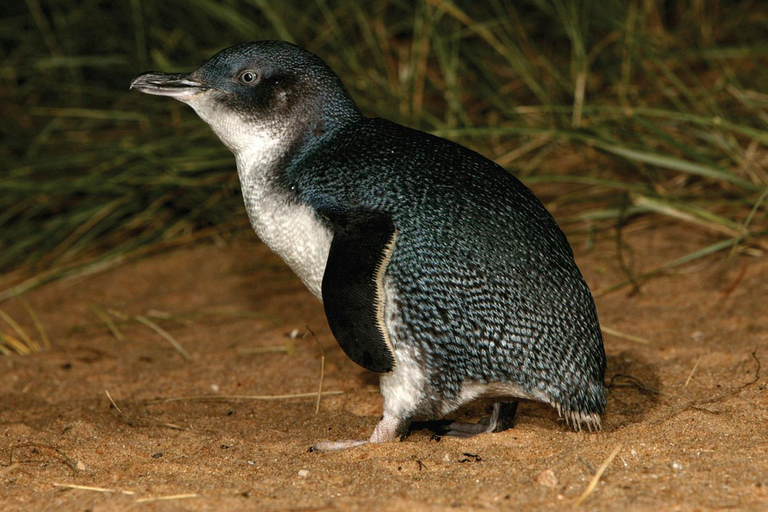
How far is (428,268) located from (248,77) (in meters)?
0.75

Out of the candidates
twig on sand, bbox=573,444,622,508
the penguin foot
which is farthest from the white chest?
twig on sand, bbox=573,444,622,508

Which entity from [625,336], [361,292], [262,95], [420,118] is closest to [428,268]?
[361,292]

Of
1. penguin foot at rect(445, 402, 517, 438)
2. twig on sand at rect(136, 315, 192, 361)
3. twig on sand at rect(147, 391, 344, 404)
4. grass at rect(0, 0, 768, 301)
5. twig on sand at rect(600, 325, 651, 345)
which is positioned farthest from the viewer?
grass at rect(0, 0, 768, 301)

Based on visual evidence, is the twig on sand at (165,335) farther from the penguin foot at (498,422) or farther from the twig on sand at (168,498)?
the twig on sand at (168,498)

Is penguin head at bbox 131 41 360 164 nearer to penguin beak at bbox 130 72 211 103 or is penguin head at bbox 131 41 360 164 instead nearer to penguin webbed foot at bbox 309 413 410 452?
penguin beak at bbox 130 72 211 103

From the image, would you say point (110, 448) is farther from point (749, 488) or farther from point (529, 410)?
point (749, 488)

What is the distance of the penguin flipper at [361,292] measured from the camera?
2.01 metres

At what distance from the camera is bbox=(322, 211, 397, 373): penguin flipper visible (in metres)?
2.01

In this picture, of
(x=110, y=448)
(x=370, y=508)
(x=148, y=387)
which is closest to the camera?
(x=370, y=508)

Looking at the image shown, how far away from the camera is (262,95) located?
236cm

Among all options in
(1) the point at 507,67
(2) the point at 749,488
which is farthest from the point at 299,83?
(1) the point at 507,67

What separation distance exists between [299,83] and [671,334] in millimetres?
1469

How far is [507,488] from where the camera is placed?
1818mm

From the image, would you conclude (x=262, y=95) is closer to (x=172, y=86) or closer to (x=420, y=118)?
(x=172, y=86)
